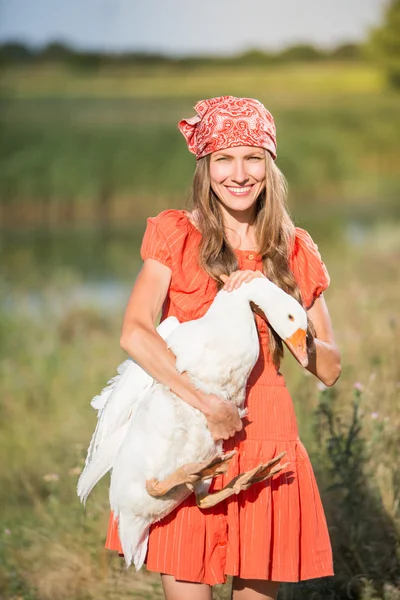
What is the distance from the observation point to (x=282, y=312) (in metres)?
2.73

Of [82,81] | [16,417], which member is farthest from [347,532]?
[82,81]

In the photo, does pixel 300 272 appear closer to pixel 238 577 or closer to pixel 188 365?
pixel 188 365

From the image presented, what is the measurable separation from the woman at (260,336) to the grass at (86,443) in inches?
31.6

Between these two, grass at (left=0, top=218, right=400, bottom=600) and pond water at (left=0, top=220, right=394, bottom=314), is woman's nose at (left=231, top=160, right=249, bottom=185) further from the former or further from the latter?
pond water at (left=0, top=220, right=394, bottom=314)

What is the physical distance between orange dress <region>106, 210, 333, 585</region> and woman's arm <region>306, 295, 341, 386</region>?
0.08 meters

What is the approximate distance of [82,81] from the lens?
13.6 metres

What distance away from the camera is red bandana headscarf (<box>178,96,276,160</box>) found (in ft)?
9.51

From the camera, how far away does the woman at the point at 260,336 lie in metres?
2.80

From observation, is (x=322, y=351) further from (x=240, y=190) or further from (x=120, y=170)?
(x=120, y=170)

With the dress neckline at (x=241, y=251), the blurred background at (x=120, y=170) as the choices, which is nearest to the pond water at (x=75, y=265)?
the blurred background at (x=120, y=170)

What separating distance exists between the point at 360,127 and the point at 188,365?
33.8 feet

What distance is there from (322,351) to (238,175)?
518 mm

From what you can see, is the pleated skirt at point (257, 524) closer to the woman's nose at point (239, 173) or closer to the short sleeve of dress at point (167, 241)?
the short sleeve of dress at point (167, 241)

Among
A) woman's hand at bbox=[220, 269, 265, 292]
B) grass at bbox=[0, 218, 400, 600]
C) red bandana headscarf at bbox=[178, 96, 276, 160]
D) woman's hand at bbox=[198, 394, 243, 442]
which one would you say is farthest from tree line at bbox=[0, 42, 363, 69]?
woman's hand at bbox=[198, 394, 243, 442]
